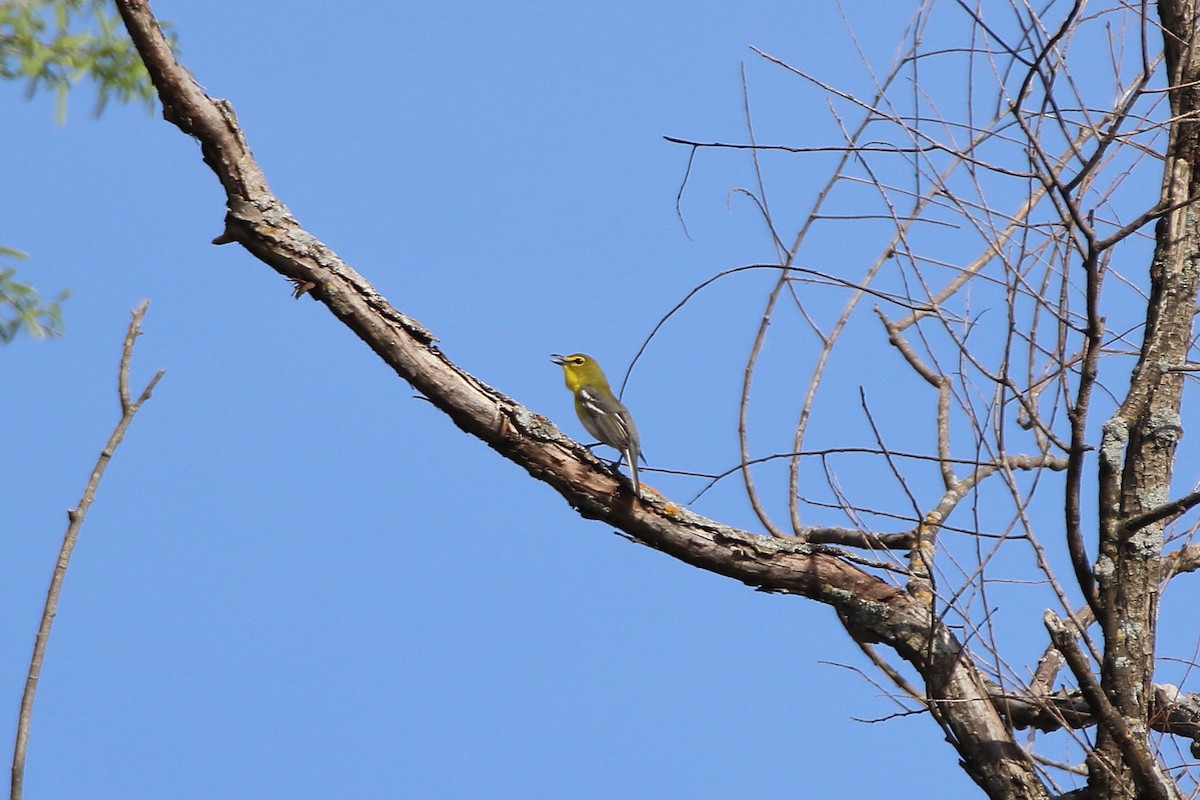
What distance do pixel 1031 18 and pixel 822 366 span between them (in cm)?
173

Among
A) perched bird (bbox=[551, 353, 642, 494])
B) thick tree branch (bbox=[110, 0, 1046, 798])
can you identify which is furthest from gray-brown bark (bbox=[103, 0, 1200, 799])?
perched bird (bbox=[551, 353, 642, 494])

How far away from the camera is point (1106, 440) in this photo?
10.9 feet

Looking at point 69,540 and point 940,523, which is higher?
point 940,523

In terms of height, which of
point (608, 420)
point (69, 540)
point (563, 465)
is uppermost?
point (608, 420)

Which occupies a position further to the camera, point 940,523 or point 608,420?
point 608,420

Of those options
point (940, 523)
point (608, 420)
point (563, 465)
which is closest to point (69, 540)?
point (563, 465)

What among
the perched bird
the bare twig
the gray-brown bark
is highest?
the perched bird

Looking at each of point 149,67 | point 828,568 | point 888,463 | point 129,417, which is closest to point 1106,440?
point 888,463

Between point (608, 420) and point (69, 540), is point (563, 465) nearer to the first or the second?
point (608, 420)

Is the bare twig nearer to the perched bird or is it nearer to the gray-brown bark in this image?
the gray-brown bark

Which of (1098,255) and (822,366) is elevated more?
(822,366)

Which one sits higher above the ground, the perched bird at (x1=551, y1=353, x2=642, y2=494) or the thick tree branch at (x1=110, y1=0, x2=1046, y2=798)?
the perched bird at (x1=551, y1=353, x2=642, y2=494)

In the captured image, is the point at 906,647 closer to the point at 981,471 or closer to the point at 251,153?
the point at 981,471

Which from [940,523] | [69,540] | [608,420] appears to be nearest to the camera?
[69,540]
